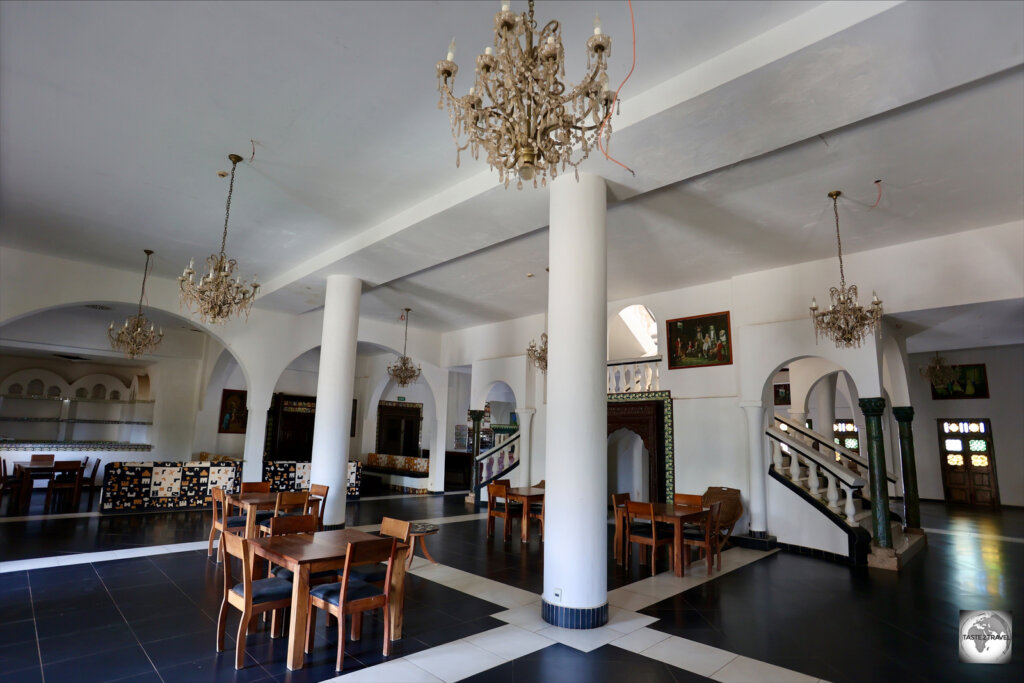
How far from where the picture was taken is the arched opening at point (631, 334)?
11.5m

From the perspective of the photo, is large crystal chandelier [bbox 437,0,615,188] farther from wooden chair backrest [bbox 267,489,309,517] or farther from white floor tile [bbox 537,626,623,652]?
wooden chair backrest [bbox 267,489,309,517]

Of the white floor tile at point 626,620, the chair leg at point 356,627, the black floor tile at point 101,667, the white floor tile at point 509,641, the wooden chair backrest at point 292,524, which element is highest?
the wooden chair backrest at point 292,524

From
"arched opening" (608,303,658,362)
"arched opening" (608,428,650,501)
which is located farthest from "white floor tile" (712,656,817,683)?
"arched opening" (608,428,650,501)

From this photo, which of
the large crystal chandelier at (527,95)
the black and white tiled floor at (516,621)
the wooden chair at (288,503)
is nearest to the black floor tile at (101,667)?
the black and white tiled floor at (516,621)

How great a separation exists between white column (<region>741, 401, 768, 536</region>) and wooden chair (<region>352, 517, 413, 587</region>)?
19.0 ft

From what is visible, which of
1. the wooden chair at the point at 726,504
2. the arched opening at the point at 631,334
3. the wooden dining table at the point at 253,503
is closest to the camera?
the wooden dining table at the point at 253,503

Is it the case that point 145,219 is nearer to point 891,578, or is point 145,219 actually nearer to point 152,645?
point 152,645

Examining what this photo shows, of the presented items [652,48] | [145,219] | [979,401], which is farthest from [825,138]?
[979,401]

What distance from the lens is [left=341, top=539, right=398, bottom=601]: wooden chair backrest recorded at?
146 inches

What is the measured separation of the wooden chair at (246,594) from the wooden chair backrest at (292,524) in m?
0.65

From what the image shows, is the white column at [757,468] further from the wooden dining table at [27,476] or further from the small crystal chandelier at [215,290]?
the wooden dining table at [27,476]

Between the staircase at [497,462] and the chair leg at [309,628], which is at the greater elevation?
the staircase at [497,462]

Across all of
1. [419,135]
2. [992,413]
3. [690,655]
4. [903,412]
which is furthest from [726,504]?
[992,413]

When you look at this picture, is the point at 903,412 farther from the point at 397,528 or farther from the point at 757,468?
the point at 397,528
